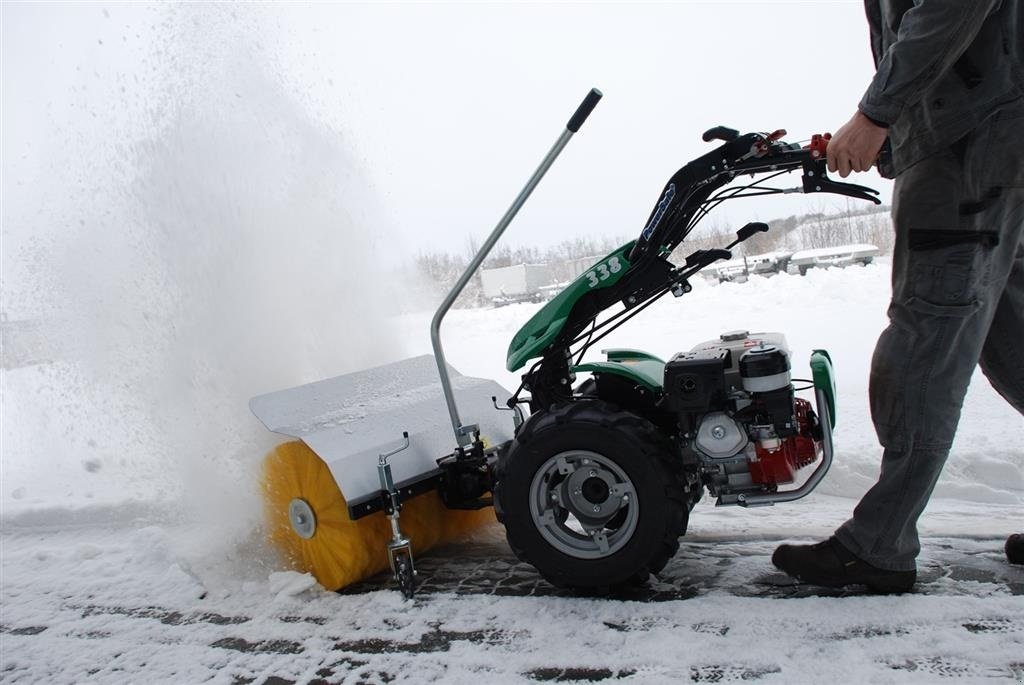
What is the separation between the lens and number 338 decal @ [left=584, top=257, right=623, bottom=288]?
2.95 metres

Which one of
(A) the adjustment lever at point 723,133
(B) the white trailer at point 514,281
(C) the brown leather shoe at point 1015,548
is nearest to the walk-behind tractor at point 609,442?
(A) the adjustment lever at point 723,133

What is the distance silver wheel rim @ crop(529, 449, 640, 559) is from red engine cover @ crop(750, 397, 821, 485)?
0.49 metres

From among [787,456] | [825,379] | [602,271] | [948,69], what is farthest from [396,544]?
[948,69]

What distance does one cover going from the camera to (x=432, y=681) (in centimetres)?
251

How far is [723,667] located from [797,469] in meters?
0.95

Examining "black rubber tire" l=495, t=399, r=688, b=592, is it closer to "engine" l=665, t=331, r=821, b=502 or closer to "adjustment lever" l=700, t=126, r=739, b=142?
"engine" l=665, t=331, r=821, b=502

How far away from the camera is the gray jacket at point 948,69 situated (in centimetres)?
232

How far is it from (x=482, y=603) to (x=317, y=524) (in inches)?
32.2

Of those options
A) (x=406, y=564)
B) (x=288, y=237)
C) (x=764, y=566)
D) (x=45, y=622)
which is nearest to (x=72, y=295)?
(x=288, y=237)

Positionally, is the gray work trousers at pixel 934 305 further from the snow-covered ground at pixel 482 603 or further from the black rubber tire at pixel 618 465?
the black rubber tire at pixel 618 465

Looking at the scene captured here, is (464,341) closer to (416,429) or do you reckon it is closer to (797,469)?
(416,429)

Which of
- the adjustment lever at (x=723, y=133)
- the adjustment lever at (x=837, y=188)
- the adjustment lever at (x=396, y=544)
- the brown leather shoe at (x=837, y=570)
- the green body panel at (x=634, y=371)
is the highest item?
the adjustment lever at (x=723, y=133)

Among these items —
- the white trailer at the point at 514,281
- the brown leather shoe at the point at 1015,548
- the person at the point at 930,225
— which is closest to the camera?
the person at the point at 930,225

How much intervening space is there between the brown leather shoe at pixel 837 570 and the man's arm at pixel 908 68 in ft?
4.46
